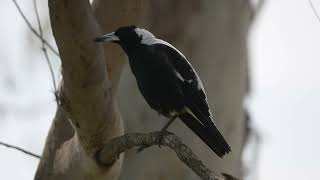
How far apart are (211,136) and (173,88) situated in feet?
0.85

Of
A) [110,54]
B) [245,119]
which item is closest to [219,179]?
[110,54]

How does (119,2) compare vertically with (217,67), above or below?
above

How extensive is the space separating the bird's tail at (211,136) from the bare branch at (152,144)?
0.36 feet

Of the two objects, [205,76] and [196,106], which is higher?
[196,106]

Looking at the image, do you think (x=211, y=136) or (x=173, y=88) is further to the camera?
(x=173, y=88)

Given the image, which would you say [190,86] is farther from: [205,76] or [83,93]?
[205,76]

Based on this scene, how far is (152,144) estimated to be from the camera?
342 centimetres

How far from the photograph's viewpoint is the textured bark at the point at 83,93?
134 inches

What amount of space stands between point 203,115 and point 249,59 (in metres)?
2.07

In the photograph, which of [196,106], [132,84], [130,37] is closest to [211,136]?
[196,106]

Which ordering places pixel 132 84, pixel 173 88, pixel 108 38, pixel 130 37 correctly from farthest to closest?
pixel 132 84, pixel 130 37, pixel 108 38, pixel 173 88

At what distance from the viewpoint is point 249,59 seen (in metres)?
5.47

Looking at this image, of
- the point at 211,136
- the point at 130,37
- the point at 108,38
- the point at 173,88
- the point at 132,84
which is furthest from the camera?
the point at 132,84

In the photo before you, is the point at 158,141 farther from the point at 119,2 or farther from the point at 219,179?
the point at 119,2
